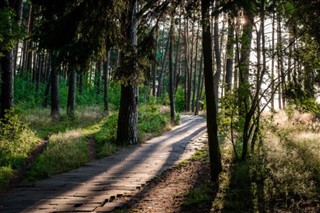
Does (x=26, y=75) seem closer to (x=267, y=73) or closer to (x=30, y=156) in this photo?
(x=30, y=156)

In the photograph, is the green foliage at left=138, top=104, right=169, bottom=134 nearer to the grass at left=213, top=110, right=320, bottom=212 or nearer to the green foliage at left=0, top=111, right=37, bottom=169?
the green foliage at left=0, top=111, right=37, bottom=169

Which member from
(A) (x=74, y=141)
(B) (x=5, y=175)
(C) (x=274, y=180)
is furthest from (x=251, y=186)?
(A) (x=74, y=141)

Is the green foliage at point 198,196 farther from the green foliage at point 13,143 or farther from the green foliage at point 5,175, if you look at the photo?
the green foliage at point 13,143

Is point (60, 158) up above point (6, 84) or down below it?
below

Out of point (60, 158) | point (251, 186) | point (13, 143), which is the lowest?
point (251, 186)

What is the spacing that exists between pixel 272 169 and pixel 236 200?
3.91 feet

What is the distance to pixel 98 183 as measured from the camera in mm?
7855

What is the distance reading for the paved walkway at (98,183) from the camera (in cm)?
630

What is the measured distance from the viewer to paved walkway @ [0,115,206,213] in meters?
6.30

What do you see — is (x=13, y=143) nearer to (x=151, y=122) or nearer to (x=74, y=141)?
(x=74, y=141)

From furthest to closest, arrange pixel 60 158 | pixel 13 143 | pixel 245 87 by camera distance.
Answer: pixel 13 143 < pixel 60 158 < pixel 245 87

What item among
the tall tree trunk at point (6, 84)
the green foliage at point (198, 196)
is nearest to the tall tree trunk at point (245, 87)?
the green foliage at point (198, 196)

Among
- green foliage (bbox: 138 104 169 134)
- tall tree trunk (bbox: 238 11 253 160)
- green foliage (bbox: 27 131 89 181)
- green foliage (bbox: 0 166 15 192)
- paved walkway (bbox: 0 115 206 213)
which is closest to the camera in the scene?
paved walkway (bbox: 0 115 206 213)

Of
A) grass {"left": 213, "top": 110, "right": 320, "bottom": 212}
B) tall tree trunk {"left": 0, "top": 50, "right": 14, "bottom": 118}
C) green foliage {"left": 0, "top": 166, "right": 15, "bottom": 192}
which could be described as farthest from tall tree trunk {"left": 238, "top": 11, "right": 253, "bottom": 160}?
tall tree trunk {"left": 0, "top": 50, "right": 14, "bottom": 118}
